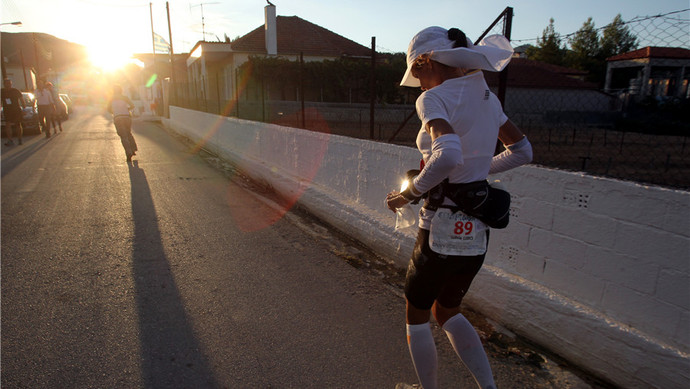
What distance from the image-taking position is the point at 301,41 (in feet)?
94.8

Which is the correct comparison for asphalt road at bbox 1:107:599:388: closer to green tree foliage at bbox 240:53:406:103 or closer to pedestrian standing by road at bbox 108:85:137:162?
pedestrian standing by road at bbox 108:85:137:162

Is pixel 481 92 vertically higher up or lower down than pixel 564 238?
higher up

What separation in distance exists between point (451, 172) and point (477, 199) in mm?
167

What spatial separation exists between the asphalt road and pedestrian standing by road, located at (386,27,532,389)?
59 cm

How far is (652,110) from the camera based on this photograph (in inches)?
348

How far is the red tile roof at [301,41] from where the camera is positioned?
26.9m

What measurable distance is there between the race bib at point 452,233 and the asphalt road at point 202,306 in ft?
3.39

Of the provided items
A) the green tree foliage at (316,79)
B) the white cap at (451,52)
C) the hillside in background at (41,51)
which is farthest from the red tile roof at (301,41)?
the white cap at (451,52)

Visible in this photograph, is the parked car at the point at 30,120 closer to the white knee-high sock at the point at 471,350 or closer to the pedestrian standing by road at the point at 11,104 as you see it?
the pedestrian standing by road at the point at 11,104

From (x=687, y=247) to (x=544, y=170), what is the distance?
2.92 ft

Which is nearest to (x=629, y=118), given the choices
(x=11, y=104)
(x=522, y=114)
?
(x=522, y=114)

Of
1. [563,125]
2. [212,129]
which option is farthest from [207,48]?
[563,125]

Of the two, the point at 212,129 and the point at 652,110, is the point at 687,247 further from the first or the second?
the point at 212,129

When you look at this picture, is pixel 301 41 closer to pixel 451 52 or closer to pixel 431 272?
pixel 451 52
